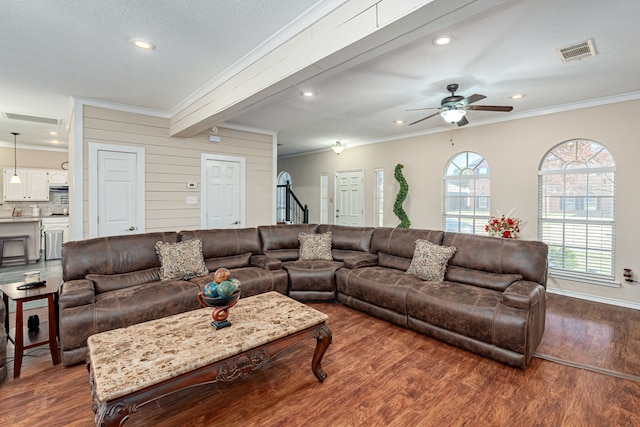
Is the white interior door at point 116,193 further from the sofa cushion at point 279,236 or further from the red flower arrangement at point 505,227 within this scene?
the red flower arrangement at point 505,227

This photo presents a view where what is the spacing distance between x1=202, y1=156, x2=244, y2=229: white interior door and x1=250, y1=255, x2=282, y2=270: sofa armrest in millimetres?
1469

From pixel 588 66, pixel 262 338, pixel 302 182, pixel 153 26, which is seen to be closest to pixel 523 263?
pixel 588 66

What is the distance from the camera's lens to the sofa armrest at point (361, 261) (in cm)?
413

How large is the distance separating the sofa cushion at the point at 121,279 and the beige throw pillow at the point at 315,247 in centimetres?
202

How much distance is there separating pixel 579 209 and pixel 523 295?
2888mm

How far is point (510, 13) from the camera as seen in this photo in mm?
2229

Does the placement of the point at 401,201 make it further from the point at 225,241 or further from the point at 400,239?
the point at 225,241

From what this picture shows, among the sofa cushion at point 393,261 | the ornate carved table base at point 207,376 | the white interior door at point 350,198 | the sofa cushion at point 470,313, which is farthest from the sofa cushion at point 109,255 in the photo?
the white interior door at point 350,198

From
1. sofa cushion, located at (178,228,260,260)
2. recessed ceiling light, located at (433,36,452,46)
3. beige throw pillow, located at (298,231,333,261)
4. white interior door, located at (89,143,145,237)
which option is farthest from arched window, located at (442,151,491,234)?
white interior door, located at (89,143,145,237)

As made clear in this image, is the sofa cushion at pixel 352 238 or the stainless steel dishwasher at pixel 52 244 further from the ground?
the sofa cushion at pixel 352 238

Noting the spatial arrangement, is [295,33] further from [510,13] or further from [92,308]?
[92,308]

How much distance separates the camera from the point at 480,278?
3336 millimetres

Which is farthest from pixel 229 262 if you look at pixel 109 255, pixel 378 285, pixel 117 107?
pixel 117 107

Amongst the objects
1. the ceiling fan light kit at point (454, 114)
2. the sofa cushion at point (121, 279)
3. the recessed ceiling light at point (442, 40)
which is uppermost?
the recessed ceiling light at point (442, 40)
